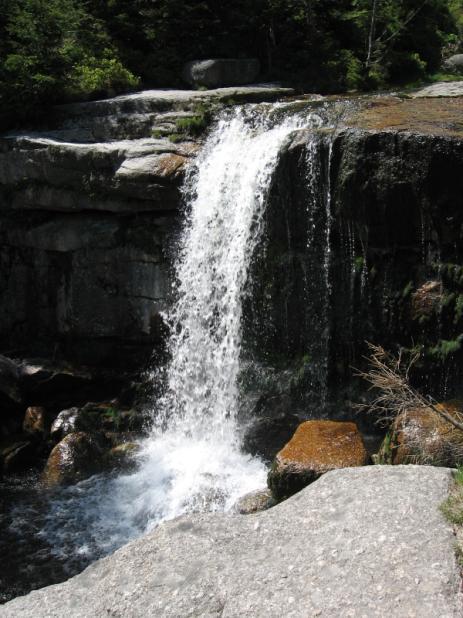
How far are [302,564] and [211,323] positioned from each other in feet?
23.9

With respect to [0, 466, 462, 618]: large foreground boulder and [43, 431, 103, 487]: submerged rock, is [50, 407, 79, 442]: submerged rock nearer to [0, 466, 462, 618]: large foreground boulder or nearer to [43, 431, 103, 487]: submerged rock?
[43, 431, 103, 487]: submerged rock

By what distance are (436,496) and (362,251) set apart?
18.3 ft

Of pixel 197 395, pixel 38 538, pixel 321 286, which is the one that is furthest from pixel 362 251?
pixel 38 538

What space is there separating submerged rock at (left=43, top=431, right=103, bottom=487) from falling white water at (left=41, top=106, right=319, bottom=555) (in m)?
0.32

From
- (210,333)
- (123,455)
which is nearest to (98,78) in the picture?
(210,333)

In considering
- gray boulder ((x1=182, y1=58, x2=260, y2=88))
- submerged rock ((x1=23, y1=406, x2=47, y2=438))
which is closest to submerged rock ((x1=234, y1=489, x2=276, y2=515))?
submerged rock ((x1=23, y1=406, x2=47, y2=438))

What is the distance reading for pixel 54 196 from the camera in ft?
44.5

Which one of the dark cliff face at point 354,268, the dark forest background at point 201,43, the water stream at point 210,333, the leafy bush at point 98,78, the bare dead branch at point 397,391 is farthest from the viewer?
the leafy bush at point 98,78

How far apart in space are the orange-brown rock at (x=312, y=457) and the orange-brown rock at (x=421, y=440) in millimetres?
428

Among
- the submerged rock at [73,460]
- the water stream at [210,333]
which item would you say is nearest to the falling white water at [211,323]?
the water stream at [210,333]

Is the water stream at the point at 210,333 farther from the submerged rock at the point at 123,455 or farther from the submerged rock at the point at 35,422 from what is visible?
the submerged rock at the point at 35,422

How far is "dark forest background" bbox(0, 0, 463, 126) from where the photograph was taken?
593 inches

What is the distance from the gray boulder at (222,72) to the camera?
1625cm

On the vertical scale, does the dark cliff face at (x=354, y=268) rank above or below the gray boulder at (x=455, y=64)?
below
